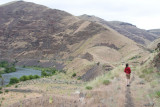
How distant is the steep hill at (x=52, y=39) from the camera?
91.8 meters

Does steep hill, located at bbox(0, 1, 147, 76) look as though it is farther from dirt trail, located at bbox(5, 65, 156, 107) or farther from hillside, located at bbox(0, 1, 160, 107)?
dirt trail, located at bbox(5, 65, 156, 107)

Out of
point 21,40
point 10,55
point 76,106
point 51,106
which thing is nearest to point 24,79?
point 51,106

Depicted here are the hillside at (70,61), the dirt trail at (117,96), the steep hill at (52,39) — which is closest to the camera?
the dirt trail at (117,96)

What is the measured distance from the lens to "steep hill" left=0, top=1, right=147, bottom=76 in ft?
301

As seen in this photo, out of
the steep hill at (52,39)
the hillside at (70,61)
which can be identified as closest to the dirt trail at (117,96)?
the hillside at (70,61)

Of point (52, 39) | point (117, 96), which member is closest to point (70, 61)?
point (52, 39)

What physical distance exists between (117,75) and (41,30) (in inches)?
4998

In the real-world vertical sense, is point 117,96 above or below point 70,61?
above

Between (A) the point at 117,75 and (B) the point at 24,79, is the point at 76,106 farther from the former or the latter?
(B) the point at 24,79

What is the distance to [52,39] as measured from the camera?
12438 centimetres

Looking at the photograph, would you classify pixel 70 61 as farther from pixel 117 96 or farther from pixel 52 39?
pixel 117 96

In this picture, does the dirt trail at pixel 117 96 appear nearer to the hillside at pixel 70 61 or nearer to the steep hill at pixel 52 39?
the hillside at pixel 70 61

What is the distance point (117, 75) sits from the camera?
15.1 metres

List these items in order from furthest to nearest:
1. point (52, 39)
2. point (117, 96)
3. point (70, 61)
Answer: point (52, 39)
point (70, 61)
point (117, 96)
